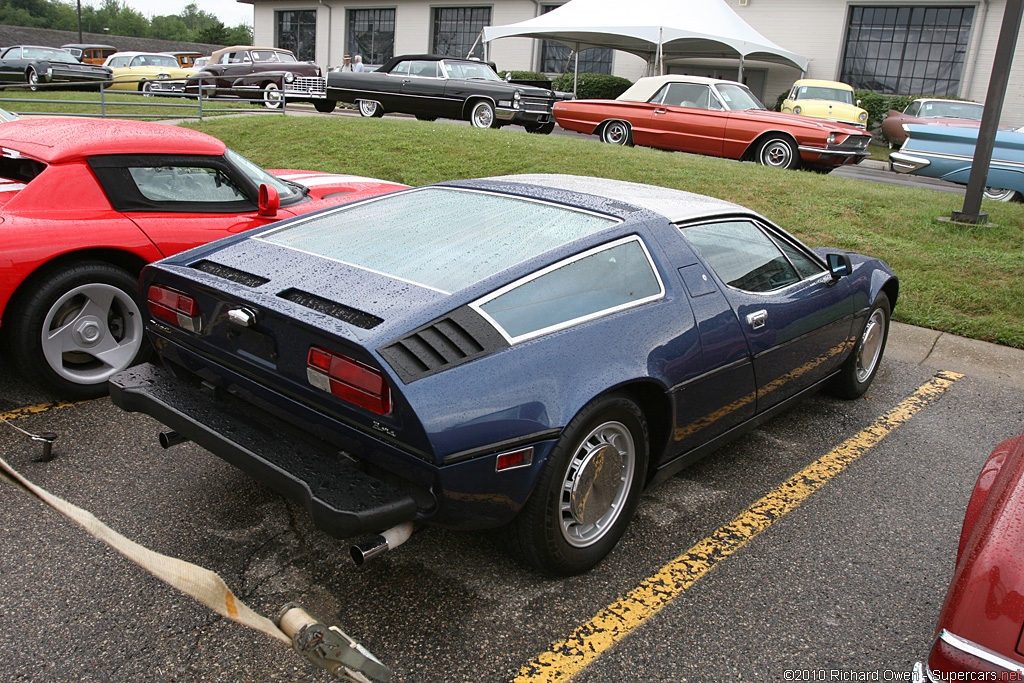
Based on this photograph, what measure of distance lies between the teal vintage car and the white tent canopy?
8.36m

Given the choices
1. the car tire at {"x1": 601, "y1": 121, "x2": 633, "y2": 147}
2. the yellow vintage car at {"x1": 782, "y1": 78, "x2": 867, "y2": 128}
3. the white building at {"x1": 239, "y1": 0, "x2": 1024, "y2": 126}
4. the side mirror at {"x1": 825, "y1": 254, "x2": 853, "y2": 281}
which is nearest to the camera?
the side mirror at {"x1": 825, "y1": 254, "x2": 853, "y2": 281}

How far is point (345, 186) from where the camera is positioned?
220 inches

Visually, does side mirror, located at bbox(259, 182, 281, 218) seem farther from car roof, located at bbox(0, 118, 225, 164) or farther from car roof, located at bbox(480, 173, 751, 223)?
car roof, located at bbox(480, 173, 751, 223)

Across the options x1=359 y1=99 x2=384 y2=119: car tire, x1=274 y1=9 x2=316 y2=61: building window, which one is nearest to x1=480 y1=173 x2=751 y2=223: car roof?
x1=359 y1=99 x2=384 y2=119: car tire

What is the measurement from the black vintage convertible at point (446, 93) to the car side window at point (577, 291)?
13.5 m

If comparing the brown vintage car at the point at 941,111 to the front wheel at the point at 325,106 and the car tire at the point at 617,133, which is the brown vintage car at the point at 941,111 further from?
the front wheel at the point at 325,106

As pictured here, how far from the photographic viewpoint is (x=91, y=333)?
3992mm

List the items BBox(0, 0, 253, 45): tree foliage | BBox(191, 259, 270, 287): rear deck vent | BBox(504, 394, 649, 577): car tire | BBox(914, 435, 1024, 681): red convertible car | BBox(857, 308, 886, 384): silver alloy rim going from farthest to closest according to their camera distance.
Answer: BBox(0, 0, 253, 45): tree foliage → BBox(857, 308, 886, 384): silver alloy rim → BBox(191, 259, 270, 287): rear deck vent → BBox(504, 394, 649, 577): car tire → BBox(914, 435, 1024, 681): red convertible car

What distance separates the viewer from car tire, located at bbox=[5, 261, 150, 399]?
12.3 ft

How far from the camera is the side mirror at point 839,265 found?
402 cm

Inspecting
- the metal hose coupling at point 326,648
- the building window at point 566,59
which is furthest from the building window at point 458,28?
the metal hose coupling at point 326,648

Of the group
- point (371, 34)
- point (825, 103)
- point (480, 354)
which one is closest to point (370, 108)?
point (825, 103)

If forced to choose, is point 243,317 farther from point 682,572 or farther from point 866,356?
point 866,356

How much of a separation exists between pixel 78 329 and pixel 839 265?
3.83m
